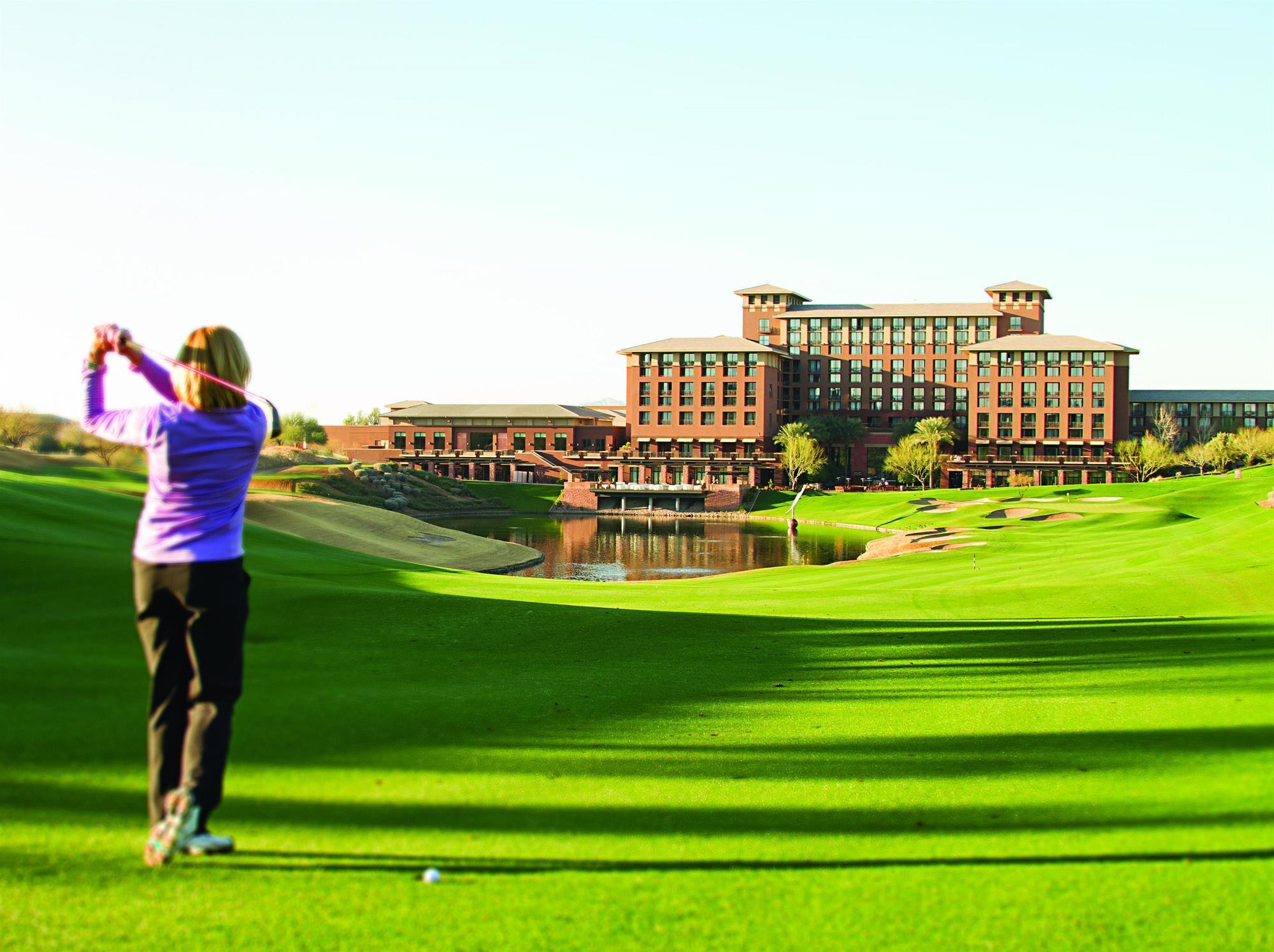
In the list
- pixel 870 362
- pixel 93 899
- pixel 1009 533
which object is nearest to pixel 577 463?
pixel 870 362

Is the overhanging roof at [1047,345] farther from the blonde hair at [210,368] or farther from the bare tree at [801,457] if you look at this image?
the blonde hair at [210,368]

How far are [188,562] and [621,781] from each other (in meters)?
3.55

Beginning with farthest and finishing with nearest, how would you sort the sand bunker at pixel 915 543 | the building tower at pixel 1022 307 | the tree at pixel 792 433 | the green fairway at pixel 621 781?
1. the building tower at pixel 1022 307
2. the tree at pixel 792 433
3. the sand bunker at pixel 915 543
4. the green fairway at pixel 621 781

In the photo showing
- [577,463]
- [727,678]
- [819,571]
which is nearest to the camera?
[727,678]

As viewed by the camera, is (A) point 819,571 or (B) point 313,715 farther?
(A) point 819,571

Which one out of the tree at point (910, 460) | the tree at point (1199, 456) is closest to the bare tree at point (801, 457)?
the tree at point (910, 460)

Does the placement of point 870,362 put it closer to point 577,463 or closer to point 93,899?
point 577,463

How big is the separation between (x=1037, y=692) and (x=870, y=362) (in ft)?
505

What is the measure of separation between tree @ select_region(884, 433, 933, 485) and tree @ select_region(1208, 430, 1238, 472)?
30.8 meters

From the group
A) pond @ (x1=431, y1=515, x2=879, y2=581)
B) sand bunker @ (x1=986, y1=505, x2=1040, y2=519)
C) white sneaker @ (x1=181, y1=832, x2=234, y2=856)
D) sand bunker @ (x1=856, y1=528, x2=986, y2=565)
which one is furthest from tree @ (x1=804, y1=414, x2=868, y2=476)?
white sneaker @ (x1=181, y1=832, x2=234, y2=856)

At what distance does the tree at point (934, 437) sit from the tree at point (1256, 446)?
3238 cm

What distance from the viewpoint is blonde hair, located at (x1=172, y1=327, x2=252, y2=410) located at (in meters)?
5.93

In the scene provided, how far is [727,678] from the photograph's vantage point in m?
12.8

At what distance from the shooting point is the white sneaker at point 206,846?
227 inches
